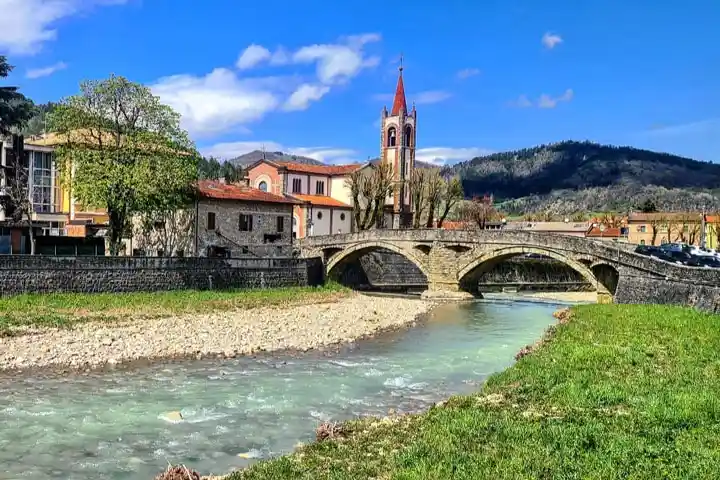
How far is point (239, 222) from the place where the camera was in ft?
177

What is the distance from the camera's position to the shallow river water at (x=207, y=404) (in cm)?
1233

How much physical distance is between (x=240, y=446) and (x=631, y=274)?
105ft

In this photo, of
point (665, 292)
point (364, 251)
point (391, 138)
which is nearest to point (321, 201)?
point (364, 251)

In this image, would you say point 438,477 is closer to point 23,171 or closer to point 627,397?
point 627,397

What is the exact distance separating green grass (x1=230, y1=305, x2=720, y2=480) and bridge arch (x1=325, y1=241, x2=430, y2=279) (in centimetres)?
3434

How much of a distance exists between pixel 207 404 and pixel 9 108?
34848 millimetres

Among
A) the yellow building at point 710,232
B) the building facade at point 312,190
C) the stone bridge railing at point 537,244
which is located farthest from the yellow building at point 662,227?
the stone bridge railing at point 537,244

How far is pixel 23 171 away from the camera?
45.1m

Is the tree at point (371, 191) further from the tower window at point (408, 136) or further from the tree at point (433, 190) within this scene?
the tower window at point (408, 136)

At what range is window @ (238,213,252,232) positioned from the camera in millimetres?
54156

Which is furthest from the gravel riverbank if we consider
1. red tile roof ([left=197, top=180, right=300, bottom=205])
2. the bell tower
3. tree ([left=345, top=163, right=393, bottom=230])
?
the bell tower

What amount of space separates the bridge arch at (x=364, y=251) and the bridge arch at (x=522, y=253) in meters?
3.31

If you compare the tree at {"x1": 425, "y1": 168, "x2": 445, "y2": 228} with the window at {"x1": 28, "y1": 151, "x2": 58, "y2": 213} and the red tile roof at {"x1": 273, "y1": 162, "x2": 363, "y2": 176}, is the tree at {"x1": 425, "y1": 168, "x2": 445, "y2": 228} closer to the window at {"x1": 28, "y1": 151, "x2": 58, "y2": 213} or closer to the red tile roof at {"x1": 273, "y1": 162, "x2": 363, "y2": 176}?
the red tile roof at {"x1": 273, "y1": 162, "x2": 363, "y2": 176}

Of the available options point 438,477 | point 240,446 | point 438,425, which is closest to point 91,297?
point 240,446
